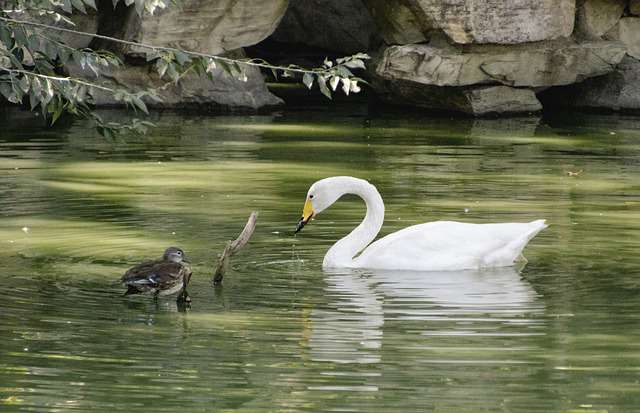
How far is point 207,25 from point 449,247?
12.1 meters

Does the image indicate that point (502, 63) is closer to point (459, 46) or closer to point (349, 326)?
point (459, 46)

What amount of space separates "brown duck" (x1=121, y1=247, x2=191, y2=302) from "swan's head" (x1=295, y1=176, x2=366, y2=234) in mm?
1531

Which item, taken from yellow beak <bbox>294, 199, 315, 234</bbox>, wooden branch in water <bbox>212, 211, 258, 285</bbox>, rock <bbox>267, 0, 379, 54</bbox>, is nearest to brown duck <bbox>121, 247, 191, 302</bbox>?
wooden branch in water <bbox>212, 211, 258, 285</bbox>

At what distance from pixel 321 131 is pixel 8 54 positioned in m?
11.4

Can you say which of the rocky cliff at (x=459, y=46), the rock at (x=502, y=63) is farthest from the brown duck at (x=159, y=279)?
the rock at (x=502, y=63)

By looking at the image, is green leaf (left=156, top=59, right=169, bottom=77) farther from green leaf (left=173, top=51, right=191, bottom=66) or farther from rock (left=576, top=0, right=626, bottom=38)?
rock (left=576, top=0, right=626, bottom=38)

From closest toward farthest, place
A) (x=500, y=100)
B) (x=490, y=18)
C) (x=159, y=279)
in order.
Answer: (x=159, y=279)
(x=490, y=18)
(x=500, y=100)

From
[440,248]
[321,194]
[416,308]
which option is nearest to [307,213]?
[321,194]

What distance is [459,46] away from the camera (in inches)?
820

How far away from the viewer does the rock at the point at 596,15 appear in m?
21.9

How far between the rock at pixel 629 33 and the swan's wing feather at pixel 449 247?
12.9 meters

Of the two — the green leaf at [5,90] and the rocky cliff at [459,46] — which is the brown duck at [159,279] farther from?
the rocky cliff at [459,46]

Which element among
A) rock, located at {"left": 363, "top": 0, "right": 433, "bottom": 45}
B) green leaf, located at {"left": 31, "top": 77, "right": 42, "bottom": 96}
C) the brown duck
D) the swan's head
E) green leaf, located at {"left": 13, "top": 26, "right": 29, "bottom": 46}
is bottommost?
rock, located at {"left": 363, "top": 0, "right": 433, "bottom": 45}

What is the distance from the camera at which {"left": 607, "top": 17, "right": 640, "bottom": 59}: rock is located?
22.2 meters
